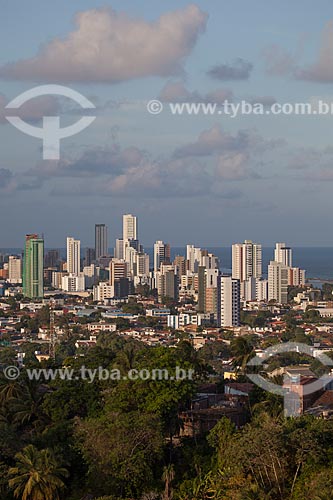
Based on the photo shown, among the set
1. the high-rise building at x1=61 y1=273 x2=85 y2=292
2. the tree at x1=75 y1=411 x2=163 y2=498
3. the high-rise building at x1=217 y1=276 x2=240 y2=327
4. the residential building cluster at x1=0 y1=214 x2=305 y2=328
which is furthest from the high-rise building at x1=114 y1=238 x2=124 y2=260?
the tree at x1=75 y1=411 x2=163 y2=498

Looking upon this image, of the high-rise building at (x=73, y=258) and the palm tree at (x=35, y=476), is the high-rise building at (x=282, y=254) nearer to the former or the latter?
the high-rise building at (x=73, y=258)

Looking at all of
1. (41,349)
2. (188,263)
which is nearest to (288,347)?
(41,349)

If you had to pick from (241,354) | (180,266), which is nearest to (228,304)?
(180,266)

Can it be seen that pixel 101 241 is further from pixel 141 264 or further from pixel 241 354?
pixel 241 354

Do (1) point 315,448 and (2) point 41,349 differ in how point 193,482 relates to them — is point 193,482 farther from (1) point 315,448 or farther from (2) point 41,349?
(2) point 41,349

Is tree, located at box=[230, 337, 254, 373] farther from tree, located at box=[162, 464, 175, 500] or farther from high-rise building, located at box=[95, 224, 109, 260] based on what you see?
high-rise building, located at box=[95, 224, 109, 260]

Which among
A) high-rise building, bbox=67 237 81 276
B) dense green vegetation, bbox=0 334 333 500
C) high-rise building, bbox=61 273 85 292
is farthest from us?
high-rise building, bbox=67 237 81 276
